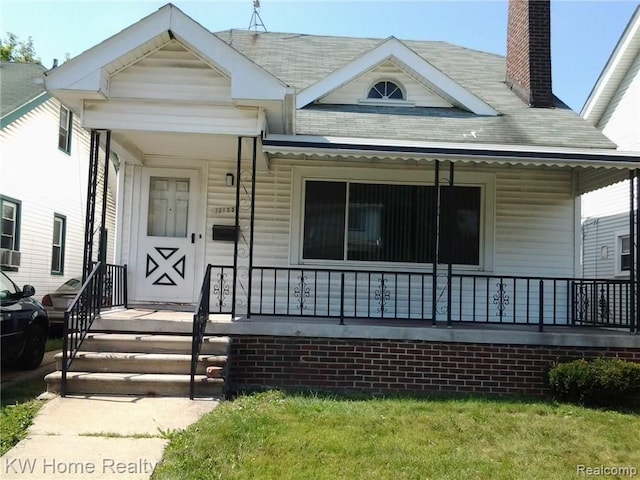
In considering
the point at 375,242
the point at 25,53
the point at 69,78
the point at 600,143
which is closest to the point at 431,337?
the point at 375,242

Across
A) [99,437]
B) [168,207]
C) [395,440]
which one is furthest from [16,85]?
[395,440]

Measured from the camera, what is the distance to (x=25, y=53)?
3070 cm

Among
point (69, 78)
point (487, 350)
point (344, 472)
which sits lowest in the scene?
point (344, 472)

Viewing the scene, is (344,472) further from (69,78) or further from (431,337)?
(69,78)

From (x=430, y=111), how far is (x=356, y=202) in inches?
86.0

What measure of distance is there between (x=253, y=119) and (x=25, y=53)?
29.7 m

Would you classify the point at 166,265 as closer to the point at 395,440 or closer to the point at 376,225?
the point at 376,225

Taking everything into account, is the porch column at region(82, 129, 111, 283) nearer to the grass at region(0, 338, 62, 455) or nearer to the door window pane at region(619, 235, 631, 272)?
the grass at region(0, 338, 62, 455)

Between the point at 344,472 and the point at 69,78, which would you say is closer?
the point at 344,472

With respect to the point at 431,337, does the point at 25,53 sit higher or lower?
higher

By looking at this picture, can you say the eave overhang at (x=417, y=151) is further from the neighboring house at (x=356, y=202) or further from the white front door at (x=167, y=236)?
the white front door at (x=167, y=236)

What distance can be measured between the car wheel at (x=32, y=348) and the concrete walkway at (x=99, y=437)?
2.53m

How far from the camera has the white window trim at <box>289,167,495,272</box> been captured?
28.3ft

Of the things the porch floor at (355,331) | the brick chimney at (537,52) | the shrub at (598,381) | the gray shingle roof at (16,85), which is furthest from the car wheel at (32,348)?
the brick chimney at (537,52)
